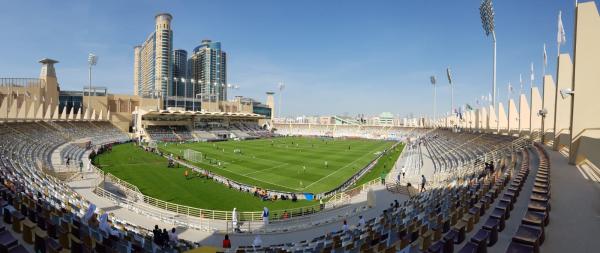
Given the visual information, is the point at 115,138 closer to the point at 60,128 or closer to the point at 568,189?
the point at 60,128

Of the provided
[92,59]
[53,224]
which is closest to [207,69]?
[92,59]

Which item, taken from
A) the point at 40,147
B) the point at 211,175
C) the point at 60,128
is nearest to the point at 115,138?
the point at 60,128

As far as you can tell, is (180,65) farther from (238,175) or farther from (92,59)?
(238,175)

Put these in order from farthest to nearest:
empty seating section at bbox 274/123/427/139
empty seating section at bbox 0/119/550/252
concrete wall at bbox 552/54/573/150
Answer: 1. empty seating section at bbox 274/123/427/139
2. concrete wall at bbox 552/54/573/150
3. empty seating section at bbox 0/119/550/252

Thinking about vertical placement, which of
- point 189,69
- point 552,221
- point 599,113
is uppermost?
point 189,69

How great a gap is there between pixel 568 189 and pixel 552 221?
5.14m

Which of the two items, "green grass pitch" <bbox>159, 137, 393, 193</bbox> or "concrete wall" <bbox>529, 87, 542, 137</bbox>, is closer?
"green grass pitch" <bbox>159, 137, 393, 193</bbox>

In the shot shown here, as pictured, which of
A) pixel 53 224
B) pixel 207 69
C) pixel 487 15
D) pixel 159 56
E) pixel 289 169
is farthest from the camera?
pixel 207 69

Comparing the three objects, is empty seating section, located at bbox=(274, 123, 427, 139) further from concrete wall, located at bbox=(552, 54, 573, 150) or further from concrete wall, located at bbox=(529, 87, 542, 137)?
concrete wall, located at bbox=(552, 54, 573, 150)

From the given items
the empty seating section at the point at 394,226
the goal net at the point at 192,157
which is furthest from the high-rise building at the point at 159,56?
the empty seating section at the point at 394,226

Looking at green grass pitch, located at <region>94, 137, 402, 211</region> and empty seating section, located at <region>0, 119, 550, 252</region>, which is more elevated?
empty seating section, located at <region>0, 119, 550, 252</region>

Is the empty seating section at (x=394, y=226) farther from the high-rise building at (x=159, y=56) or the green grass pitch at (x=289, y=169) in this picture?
the high-rise building at (x=159, y=56)

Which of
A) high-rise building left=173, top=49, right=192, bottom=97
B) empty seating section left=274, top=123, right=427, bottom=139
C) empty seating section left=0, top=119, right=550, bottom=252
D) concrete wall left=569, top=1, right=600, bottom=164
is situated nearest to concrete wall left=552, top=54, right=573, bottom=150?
concrete wall left=569, top=1, right=600, bottom=164

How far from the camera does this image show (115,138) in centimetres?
6284
